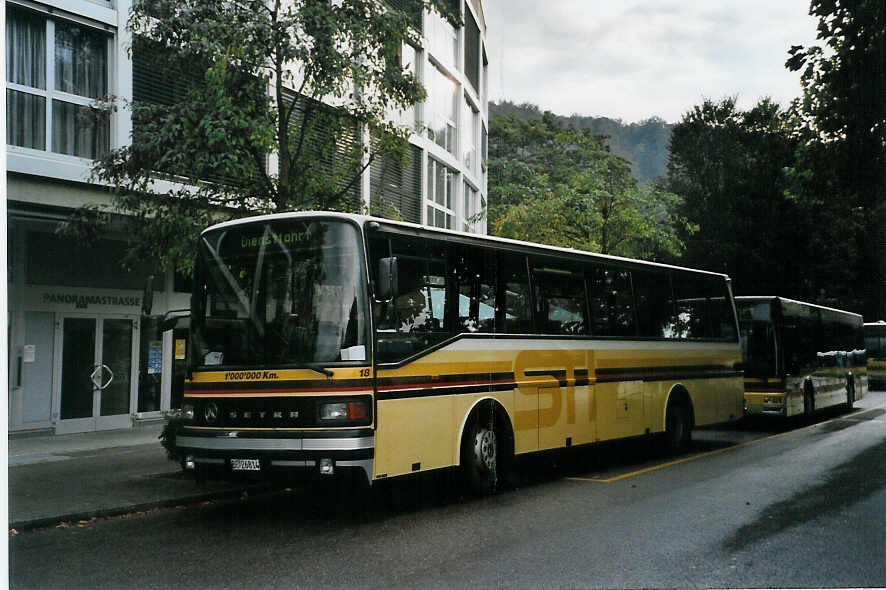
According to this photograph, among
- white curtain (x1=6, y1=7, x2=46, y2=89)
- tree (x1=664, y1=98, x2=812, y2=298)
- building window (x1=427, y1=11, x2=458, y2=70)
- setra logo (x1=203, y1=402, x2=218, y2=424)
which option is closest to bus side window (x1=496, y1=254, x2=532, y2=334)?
setra logo (x1=203, y1=402, x2=218, y2=424)

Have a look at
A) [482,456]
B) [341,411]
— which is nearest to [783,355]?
[482,456]

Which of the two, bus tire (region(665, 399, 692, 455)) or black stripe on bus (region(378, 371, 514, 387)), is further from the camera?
bus tire (region(665, 399, 692, 455))

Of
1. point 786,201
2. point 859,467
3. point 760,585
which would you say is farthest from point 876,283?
point 760,585

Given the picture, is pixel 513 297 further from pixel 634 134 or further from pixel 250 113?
pixel 634 134

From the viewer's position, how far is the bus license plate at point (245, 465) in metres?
8.57

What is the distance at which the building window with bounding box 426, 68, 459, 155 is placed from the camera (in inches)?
1131

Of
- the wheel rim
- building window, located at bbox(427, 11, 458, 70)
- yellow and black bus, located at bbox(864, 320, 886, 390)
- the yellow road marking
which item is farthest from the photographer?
yellow and black bus, located at bbox(864, 320, 886, 390)

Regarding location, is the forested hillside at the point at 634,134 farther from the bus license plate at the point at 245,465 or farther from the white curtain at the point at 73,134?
the bus license plate at the point at 245,465

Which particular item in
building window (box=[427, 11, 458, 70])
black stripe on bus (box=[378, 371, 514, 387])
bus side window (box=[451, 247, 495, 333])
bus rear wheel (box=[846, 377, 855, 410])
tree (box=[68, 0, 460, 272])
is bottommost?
bus rear wheel (box=[846, 377, 855, 410])

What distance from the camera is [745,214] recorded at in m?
40.9

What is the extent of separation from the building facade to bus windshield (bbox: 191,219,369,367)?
391cm

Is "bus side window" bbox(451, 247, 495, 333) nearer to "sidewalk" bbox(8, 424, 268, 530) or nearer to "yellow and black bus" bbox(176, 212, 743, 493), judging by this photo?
"yellow and black bus" bbox(176, 212, 743, 493)

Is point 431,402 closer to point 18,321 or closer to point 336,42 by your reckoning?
point 336,42

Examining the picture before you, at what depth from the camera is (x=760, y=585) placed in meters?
6.39
